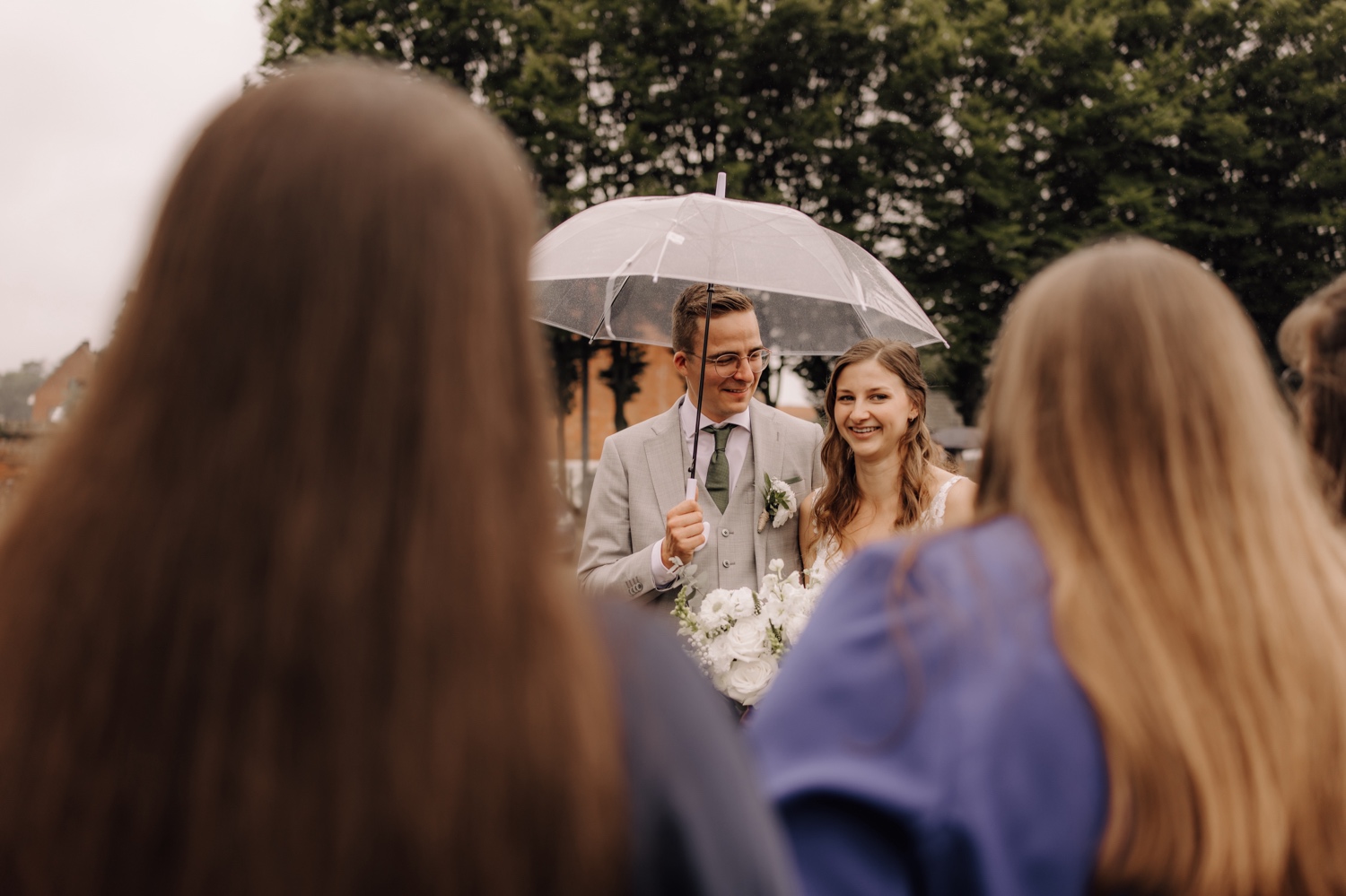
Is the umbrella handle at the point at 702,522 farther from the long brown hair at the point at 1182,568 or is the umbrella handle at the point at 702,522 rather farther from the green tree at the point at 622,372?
the green tree at the point at 622,372

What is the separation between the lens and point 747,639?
3.15 m

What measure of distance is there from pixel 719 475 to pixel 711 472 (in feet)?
0.13

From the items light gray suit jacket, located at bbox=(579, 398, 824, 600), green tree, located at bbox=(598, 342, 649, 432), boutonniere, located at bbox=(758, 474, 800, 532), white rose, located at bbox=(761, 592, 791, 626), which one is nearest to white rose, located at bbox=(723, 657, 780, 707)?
white rose, located at bbox=(761, 592, 791, 626)

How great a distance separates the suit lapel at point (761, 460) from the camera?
13.1 ft

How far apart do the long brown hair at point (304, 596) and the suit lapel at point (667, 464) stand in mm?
3058

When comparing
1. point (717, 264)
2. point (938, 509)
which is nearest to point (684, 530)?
point (717, 264)

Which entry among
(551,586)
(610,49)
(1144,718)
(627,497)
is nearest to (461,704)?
(551,586)

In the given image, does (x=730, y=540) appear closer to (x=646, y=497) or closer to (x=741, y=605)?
(x=646, y=497)

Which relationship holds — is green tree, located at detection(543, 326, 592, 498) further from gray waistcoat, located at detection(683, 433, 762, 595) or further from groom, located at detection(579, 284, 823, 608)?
gray waistcoat, located at detection(683, 433, 762, 595)

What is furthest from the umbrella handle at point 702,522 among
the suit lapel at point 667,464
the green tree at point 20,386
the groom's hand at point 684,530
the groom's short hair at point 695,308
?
the green tree at point 20,386

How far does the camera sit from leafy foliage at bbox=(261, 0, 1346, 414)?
2033 centimetres

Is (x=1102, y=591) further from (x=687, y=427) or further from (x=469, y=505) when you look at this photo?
(x=687, y=427)

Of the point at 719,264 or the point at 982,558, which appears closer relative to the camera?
the point at 982,558

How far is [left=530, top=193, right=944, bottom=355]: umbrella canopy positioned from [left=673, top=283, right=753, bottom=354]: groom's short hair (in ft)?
0.47
